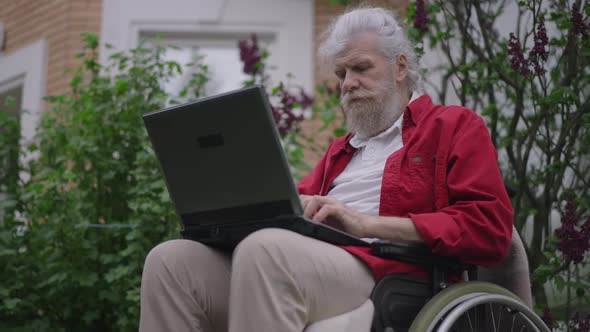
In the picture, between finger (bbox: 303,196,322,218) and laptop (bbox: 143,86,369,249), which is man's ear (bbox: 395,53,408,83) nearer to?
finger (bbox: 303,196,322,218)

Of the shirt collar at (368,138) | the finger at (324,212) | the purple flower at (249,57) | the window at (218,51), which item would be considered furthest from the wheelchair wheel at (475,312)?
the window at (218,51)

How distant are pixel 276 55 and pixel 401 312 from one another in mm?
3940

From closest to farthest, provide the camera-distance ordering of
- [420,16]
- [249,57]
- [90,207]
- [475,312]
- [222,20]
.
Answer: [475,312], [420,16], [90,207], [249,57], [222,20]

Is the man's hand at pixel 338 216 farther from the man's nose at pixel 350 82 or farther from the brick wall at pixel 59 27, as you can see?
the brick wall at pixel 59 27

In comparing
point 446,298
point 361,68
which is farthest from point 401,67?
point 446,298

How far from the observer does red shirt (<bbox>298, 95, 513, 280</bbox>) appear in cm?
175

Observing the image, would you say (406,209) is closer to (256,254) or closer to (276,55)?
(256,254)

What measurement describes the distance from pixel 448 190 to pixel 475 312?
335 millimetres

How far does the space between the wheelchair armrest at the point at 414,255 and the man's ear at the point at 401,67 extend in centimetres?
73

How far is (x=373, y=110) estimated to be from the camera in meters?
2.25

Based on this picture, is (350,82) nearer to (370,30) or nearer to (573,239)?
(370,30)

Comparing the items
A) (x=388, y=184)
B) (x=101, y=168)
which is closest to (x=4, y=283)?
(x=101, y=168)

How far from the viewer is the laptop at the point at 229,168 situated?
1643 mm

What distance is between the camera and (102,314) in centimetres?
344
